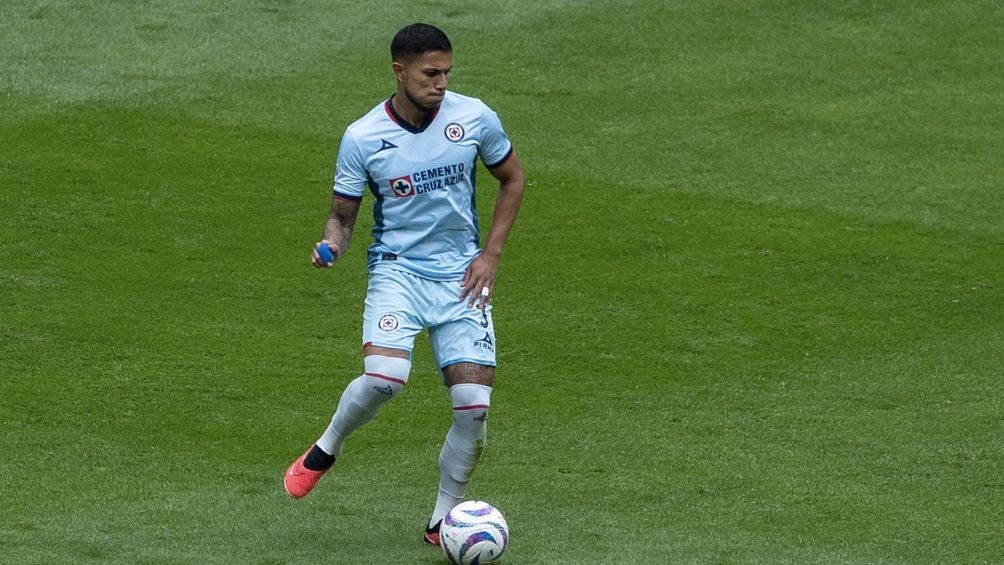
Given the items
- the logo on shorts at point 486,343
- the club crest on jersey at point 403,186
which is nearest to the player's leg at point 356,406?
the logo on shorts at point 486,343

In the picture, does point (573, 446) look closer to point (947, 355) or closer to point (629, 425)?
point (629, 425)

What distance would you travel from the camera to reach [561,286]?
435 inches

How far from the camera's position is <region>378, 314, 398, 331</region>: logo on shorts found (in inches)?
269

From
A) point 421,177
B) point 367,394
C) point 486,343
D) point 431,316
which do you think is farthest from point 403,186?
point 367,394

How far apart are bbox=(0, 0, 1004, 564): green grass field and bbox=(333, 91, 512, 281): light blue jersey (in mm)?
1371

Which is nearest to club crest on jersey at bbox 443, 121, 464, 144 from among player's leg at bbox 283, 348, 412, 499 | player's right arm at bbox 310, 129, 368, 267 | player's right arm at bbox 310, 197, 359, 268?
player's right arm at bbox 310, 129, 368, 267

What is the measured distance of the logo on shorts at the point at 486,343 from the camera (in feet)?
22.8

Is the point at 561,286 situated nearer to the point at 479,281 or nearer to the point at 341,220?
the point at 479,281

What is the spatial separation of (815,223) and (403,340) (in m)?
6.30

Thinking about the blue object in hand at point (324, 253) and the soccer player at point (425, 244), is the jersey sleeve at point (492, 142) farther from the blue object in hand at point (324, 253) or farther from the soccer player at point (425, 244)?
the blue object in hand at point (324, 253)

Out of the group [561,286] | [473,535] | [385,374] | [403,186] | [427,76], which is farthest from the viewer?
[561,286]

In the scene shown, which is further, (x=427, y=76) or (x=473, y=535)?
(x=427, y=76)

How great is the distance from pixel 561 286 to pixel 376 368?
14.5 feet

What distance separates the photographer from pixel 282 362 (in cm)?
964
